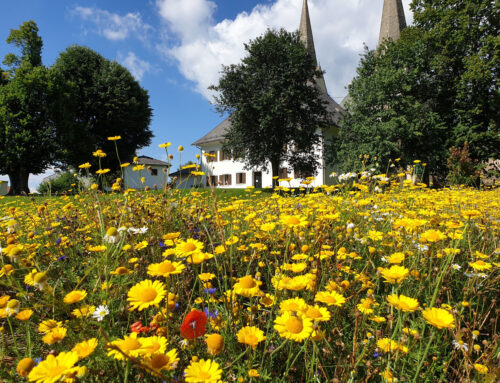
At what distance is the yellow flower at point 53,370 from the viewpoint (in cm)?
68

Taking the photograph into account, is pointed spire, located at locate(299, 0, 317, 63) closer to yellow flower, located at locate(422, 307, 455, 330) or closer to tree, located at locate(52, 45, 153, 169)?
tree, located at locate(52, 45, 153, 169)

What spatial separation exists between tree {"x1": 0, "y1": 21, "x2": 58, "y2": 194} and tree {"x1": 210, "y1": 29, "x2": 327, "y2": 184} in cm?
1246

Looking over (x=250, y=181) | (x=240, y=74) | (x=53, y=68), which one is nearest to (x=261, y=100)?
(x=240, y=74)

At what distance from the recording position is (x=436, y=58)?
18562 mm

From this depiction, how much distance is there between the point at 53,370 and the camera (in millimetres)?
707

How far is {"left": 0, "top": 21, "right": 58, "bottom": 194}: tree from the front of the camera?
64.1 feet

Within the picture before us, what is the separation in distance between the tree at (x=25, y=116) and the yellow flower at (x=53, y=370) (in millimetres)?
24276

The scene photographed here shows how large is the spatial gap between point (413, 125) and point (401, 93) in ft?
Result: 9.00

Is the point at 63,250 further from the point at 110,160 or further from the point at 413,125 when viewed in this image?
the point at 110,160

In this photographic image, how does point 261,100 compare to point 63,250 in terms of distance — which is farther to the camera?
Result: point 261,100

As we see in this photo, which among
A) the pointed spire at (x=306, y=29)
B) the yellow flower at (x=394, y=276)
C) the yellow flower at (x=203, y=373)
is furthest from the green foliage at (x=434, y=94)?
the yellow flower at (x=203, y=373)

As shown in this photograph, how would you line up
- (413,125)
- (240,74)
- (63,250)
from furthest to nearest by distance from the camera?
(240,74)
(413,125)
(63,250)

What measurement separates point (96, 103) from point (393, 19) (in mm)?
32272

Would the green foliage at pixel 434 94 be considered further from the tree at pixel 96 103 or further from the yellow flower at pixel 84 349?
the tree at pixel 96 103
